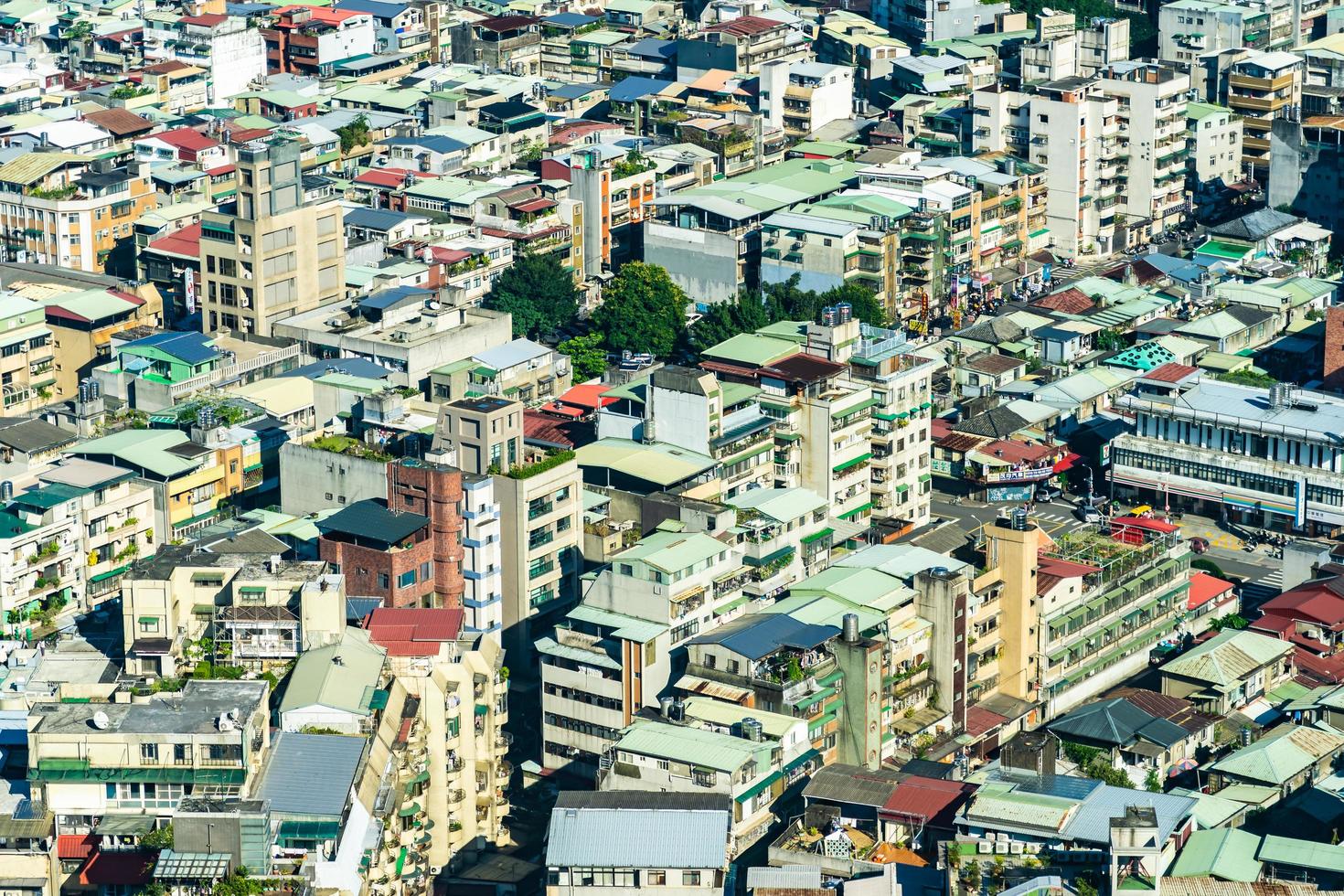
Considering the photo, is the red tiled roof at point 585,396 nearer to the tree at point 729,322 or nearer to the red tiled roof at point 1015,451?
the tree at point 729,322

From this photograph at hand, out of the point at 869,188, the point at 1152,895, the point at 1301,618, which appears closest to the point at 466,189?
the point at 869,188

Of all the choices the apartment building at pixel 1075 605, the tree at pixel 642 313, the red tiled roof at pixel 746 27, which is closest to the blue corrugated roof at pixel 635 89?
the red tiled roof at pixel 746 27

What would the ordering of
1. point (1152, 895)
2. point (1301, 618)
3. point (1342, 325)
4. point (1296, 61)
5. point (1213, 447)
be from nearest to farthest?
point (1152, 895), point (1301, 618), point (1213, 447), point (1342, 325), point (1296, 61)

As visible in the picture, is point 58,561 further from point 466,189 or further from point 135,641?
point 466,189

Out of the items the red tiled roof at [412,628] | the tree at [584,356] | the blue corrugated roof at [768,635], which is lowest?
the tree at [584,356]

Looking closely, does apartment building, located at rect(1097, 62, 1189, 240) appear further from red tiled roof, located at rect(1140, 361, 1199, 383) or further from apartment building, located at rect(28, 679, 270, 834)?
apartment building, located at rect(28, 679, 270, 834)
